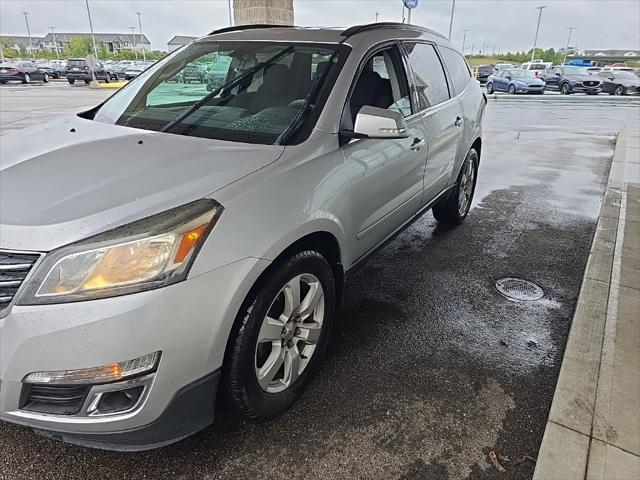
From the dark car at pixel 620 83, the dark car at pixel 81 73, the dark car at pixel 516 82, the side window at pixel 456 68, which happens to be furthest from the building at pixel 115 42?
the side window at pixel 456 68

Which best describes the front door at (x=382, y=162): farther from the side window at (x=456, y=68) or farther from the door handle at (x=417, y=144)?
the side window at (x=456, y=68)

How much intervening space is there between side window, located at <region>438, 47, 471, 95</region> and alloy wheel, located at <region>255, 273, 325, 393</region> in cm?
276

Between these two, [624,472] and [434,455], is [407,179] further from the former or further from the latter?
[624,472]

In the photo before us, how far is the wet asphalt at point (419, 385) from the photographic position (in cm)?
201

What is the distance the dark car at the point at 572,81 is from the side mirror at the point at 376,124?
95.6ft

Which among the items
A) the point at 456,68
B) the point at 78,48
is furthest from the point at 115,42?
the point at 456,68

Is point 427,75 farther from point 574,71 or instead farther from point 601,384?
point 574,71

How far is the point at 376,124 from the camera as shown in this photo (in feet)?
7.89

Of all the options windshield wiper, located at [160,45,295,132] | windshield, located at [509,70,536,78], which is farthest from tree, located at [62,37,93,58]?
windshield wiper, located at [160,45,295,132]

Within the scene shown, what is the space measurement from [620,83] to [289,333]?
3044 cm

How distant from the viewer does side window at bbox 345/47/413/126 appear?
9.00 ft

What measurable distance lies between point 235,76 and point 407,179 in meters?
1.29

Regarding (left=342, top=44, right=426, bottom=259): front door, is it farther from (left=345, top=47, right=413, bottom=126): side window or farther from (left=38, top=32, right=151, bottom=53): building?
(left=38, top=32, right=151, bottom=53): building

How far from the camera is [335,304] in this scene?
2.63m
